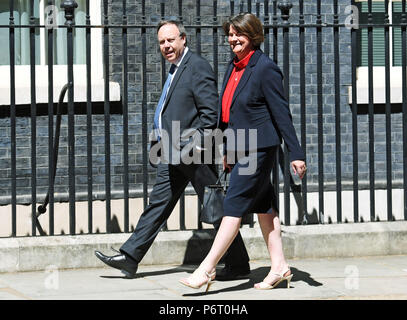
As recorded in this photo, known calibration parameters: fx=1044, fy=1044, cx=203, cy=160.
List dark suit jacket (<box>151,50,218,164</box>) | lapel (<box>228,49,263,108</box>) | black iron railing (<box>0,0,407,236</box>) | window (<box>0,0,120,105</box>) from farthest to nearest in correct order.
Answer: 1. window (<box>0,0,120,105</box>)
2. black iron railing (<box>0,0,407,236</box>)
3. dark suit jacket (<box>151,50,218,164</box>)
4. lapel (<box>228,49,263,108</box>)

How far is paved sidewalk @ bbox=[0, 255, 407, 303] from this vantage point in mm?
6910

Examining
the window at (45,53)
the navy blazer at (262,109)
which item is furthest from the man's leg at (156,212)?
the window at (45,53)

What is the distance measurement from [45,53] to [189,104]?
8.09 ft

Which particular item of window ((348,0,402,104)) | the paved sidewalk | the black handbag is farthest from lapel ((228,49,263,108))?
window ((348,0,402,104))

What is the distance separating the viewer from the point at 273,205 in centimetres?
711

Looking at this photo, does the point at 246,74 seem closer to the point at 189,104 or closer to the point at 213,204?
the point at 189,104

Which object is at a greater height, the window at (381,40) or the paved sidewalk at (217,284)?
the window at (381,40)

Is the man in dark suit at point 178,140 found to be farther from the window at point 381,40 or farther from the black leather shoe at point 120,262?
the window at point 381,40

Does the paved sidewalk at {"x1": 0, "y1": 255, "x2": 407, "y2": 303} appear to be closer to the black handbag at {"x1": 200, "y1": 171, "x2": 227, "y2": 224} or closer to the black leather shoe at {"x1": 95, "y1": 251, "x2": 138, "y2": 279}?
the black leather shoe at {"x1": 95, "y1": 251, "x2": 138, "y2": 279}

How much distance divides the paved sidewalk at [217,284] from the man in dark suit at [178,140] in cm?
19

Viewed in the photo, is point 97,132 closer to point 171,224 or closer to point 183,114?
point 171,224

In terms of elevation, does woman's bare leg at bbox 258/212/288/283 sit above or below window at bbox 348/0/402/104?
below

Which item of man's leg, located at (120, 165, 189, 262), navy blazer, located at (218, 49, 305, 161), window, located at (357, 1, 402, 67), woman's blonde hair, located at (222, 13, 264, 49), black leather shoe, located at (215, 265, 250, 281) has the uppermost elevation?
window, located at (357, 1, 402, 67)

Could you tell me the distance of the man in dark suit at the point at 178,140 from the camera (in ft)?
24.2
